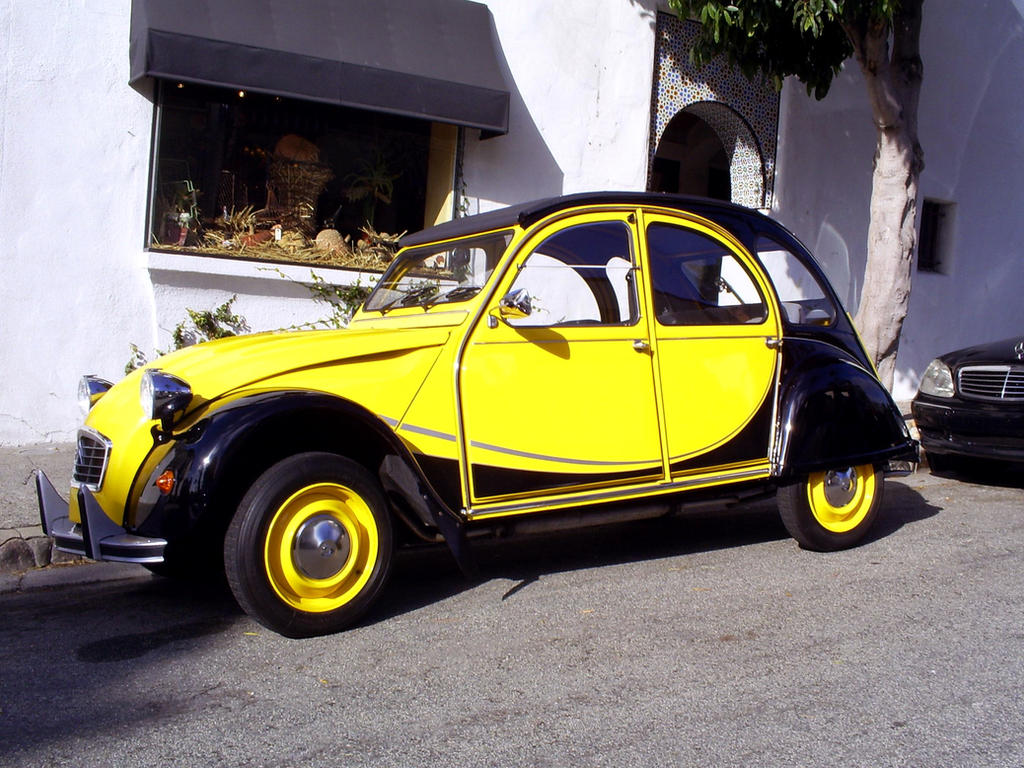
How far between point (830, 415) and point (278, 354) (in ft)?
9.93

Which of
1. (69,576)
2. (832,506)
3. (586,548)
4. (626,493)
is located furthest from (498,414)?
(69,576)

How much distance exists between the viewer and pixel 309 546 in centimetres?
396

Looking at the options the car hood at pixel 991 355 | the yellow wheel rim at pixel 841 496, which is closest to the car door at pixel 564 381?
the yellow wheel rim at pixel 841 496

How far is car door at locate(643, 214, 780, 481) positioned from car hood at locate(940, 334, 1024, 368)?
9.86ft

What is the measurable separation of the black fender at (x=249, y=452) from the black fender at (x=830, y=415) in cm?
202

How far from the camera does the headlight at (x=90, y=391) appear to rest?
4.73m

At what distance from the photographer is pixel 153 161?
8.22m

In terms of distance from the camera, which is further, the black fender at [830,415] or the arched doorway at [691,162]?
the arched doorway at [691,162]

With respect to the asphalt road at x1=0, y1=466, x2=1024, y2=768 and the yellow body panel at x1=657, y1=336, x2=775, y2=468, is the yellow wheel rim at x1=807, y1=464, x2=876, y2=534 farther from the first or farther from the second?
the yellow body panel at x1=657, y1=336, x2=775, y2=468

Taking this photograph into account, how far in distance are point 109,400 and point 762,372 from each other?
3325mm

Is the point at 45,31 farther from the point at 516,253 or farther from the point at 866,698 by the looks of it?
the point at 866,698

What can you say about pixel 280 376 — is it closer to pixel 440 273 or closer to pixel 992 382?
pixel 440 273

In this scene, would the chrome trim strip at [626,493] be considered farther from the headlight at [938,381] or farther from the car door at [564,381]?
the headlight at [938,381]

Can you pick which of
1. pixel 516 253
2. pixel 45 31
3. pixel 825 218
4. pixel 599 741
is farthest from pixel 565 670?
pixel 825 218
